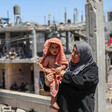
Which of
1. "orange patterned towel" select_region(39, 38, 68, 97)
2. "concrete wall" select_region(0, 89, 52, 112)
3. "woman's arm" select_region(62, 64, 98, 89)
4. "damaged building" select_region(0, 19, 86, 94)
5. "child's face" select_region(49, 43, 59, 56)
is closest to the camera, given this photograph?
"woman's arm" select_region(62, 64, 98, 89)

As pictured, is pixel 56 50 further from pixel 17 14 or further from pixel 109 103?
pixel 17 14

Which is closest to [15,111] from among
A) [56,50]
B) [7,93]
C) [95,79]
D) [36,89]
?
[7,93]

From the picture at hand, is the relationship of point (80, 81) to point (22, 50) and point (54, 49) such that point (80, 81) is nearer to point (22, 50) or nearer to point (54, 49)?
A: point (54, 49)

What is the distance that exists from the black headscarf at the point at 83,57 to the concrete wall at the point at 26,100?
7.40ft

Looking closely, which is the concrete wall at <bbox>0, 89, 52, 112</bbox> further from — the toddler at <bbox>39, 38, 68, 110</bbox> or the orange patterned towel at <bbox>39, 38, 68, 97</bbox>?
the orange patterned towel at <bbox>39, 38, 68, 97</bbox>

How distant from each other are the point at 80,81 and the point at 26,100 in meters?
2.84

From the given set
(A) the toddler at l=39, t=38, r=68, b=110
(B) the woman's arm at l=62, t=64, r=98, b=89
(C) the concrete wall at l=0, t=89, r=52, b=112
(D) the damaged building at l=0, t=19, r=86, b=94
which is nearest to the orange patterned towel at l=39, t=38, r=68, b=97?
(A) the toddler at l=39, t=38, r=68, b=110

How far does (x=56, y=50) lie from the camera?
7.99 feet

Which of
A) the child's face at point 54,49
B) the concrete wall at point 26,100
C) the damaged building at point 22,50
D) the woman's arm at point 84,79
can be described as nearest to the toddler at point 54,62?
the child's face at point 54,49

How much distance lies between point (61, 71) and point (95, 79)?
1.48 feet

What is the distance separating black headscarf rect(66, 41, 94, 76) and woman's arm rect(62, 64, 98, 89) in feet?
0.17

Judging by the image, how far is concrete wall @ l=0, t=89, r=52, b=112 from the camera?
429 cm

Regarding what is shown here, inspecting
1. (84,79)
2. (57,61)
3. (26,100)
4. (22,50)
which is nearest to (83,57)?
(84,79)

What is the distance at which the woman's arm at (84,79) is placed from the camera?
207 centimetres
